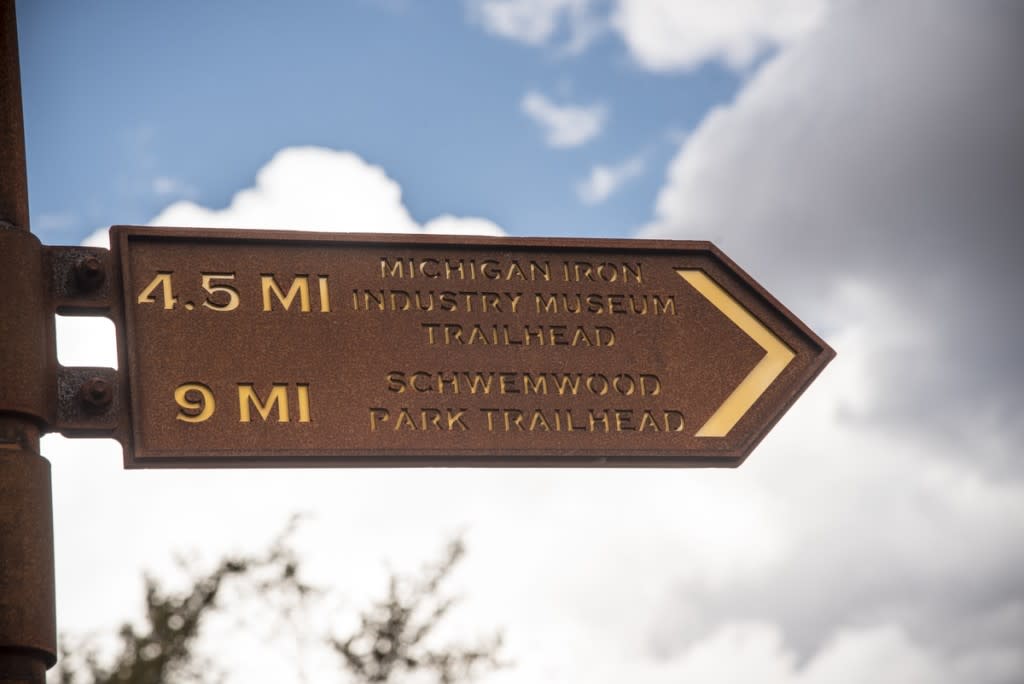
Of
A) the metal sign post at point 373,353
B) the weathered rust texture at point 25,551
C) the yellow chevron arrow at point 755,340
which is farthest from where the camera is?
the yellow chevron arrow at point 755,340

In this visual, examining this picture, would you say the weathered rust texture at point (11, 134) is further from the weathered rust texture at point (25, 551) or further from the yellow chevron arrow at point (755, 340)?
the yellow chevron arrow at point (755, 340)

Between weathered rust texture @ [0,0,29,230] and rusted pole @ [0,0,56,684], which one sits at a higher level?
weathered rust texture @ [0,0,29,230]

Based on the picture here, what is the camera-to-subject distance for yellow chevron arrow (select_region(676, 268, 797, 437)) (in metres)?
2.77

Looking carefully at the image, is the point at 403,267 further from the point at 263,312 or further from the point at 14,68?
the point at 14,68

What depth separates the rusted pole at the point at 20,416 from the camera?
7.22ft

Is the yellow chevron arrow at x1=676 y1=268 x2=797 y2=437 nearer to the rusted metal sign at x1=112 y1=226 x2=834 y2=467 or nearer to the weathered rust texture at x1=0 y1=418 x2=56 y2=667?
the rusted metal sign at x1=112 y1=226 x2=834 y2=467

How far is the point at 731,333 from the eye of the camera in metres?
2.83

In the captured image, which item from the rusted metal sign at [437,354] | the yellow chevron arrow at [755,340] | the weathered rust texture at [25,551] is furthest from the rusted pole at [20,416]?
the yellow chevron arrow at [755,340]

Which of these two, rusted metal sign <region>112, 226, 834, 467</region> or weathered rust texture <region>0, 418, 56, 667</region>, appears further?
rusted metal sign <region>112, 226, 834, 467</region>

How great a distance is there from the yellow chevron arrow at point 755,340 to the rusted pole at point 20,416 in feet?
3.71

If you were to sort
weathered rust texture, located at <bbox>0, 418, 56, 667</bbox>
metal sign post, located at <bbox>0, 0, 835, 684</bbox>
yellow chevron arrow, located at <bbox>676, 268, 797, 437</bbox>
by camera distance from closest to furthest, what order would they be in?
weathered rust texture, located at <bbox>0, 418, 56, 667</bbox> → metal sign post, located at <bbox>0, 0, 835, 684</bbox> → yellow chevron arrow, located at <bbox>676, 268, 797, 437</bbox>

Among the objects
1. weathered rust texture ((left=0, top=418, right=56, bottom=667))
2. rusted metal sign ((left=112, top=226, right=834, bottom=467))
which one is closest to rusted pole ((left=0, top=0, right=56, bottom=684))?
weathered rust texture ((left=0, top=418, right=56, bottom=667))

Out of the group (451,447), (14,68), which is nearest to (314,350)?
(451,447)

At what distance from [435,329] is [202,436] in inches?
17.1
